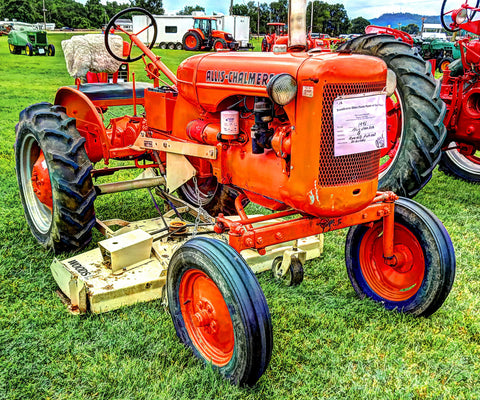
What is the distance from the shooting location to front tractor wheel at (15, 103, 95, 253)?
360 cm

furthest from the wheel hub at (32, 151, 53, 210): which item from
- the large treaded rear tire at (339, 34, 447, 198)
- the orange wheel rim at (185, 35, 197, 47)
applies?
the orange wheel rim at (185, 35, 197, 47)

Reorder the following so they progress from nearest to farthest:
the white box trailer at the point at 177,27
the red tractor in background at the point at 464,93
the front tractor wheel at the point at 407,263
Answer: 1. the front tractor wheel at the point at 407,263
2. the red tractor in background at the point at 464,93
3. the white box trailer at the point at 177,27

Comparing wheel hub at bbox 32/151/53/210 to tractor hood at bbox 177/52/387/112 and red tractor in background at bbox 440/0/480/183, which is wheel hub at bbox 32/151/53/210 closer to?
tractor hood at bbox 177/52/387/112

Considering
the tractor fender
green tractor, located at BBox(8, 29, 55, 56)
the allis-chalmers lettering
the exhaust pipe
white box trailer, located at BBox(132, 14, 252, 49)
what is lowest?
the tractor fender

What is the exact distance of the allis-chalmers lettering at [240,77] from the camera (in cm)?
266

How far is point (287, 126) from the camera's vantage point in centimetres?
259

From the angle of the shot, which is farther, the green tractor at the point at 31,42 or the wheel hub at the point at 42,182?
the green tractor at the point at 31,42

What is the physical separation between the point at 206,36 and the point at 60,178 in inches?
1266

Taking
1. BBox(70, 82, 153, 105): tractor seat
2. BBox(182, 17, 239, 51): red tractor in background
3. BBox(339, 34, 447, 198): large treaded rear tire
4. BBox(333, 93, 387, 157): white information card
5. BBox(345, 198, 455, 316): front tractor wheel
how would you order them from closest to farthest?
BBox(333, 93, 387, 157): white information card → BBox(345, 198, 455, 316): front tractor wheel → BBox(70, 82, 153, 105): tractor seat → BBox(339, 34, 447, 198): large treaded rear tire → BBox(182, 17, 239, 51): red tractor in background

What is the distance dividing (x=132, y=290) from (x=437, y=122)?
3.19m

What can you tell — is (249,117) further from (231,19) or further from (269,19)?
(269,19)

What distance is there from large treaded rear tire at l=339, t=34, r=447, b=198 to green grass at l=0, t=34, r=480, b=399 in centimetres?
113

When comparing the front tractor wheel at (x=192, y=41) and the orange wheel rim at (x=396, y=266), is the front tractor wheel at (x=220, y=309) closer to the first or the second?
the orange wheel rim at (x=396, y=266)

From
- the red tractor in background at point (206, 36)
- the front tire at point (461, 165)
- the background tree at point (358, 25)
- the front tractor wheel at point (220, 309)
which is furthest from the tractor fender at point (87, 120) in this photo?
the background tree at point (358, 25)
